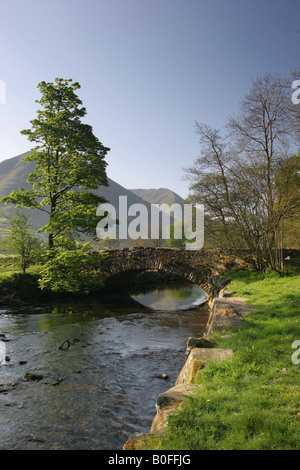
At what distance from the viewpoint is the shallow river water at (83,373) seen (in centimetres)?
516

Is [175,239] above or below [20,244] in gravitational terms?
above

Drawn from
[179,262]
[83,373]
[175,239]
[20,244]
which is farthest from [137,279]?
[175,239]

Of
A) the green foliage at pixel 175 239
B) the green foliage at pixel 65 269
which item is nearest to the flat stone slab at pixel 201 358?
the green foliage at pixel 65 269

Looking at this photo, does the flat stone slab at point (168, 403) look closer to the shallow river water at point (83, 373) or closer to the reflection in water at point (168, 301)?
the shallow river water at point (83, 373)

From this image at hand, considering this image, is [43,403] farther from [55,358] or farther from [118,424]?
[55,358]

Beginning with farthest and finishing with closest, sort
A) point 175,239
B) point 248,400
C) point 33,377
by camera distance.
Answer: point 175,239, point 33,377, point 248,400

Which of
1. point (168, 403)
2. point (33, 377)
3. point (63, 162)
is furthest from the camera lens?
point (63, 162)

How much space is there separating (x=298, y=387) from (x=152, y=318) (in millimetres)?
11901

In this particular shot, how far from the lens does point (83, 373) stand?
25.3 ft

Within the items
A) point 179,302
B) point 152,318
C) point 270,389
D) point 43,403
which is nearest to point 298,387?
point 270,389

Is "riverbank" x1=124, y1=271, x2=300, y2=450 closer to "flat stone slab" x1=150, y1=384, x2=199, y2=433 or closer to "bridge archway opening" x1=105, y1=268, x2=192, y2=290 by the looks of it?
"flat stone slab" x1=150, y1=384, x2=199, y2=433

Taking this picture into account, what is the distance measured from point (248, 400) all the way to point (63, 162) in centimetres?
1737

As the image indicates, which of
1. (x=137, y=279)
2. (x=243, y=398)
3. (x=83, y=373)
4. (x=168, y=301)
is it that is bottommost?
(x=168, y=301)

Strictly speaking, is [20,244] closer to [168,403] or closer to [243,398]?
[168,403]
